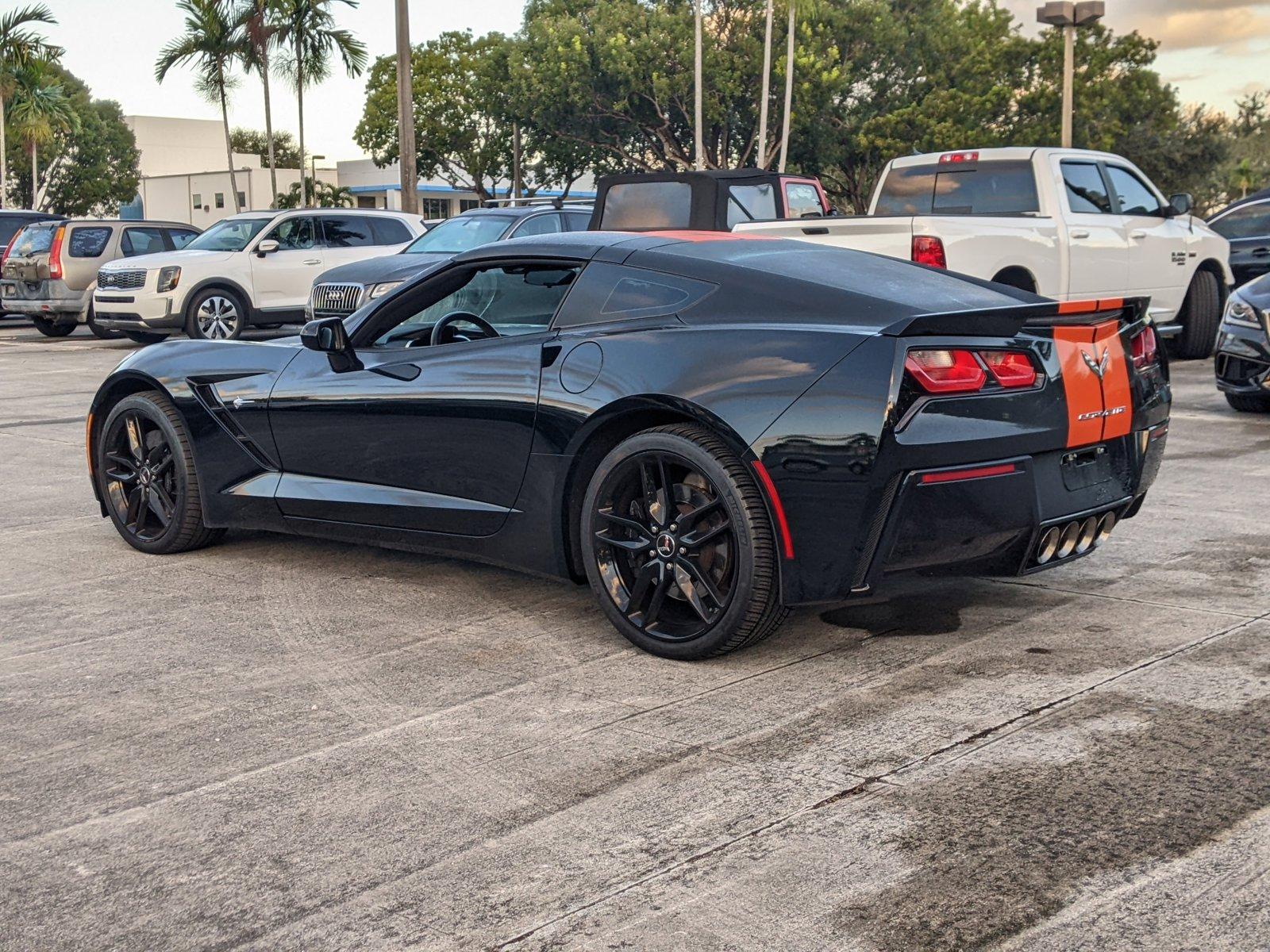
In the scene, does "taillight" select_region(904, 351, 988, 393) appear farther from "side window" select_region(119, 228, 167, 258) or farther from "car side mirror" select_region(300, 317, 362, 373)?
"side window" select_region(119, 228, 167, 258)

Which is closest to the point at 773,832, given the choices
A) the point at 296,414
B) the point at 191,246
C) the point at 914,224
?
the point at 296,414

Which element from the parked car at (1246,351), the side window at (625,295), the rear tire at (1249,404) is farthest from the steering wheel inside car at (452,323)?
the rear tire at (1249,404)

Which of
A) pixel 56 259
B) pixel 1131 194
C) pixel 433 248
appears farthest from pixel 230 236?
pixel 1131 194

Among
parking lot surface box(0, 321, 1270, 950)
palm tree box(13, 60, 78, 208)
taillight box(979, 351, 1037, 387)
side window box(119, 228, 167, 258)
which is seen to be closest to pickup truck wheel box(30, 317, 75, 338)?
side window box(119, 228, 167, 258)

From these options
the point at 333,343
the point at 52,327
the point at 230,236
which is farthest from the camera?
the point at 52,327

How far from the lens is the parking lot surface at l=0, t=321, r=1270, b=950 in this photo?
2867 mm

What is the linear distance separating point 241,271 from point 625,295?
1516 centimetres

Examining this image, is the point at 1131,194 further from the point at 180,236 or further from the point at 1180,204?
the point at 180,236

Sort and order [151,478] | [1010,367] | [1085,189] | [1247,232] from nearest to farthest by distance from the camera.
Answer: [1010,367] → [151,478] → [1085,189] → [1247,232]

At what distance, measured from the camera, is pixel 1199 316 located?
47.3ft

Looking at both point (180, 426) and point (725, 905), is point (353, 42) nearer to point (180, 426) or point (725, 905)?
point (180, 426)

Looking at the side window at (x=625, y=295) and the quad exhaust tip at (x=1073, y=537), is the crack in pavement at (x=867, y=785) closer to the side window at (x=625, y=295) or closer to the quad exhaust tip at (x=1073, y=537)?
the quad exhaust tip at (x=1073, y=537)

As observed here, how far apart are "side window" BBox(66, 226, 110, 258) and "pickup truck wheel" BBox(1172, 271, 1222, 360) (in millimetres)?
14932

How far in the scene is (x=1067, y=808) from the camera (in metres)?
3.30
